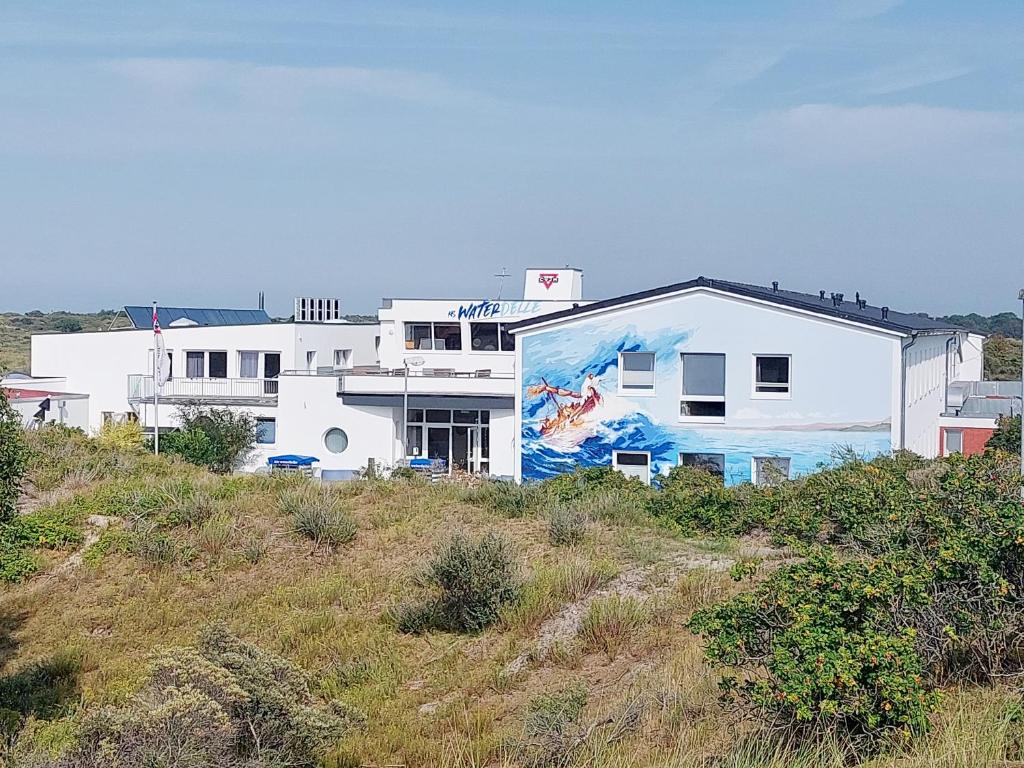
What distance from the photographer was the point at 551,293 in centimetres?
4822

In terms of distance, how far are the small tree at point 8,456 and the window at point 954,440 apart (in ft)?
94.2

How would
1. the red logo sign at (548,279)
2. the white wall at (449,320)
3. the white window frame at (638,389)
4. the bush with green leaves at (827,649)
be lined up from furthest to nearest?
the red logo sign at (548,279) → the white wall at (449,320) → the white window frame at (638,389) → the bush with green leaves at (827,649)

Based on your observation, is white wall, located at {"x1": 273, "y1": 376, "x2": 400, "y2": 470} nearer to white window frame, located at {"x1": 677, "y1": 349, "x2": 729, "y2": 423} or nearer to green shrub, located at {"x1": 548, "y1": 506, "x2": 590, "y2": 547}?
white window frame, located at {"x1": 677, "y1": 349, "x2": 729, "y2": 423}

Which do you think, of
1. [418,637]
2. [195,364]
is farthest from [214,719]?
[195,364]

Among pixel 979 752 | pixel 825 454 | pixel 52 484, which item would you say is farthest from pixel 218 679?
pixel 825 454

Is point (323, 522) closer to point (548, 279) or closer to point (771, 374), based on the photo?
point (771, 374)

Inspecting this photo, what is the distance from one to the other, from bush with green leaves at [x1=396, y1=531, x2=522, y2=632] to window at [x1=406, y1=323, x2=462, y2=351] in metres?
32.6

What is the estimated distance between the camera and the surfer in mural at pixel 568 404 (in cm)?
2925

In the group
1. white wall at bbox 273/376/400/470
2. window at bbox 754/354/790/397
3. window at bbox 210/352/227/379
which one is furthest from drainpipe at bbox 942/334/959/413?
window at bbox 210/352/227/379

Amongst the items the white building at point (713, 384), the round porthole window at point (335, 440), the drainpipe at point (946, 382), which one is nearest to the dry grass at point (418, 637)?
the white building at point (713, 384)

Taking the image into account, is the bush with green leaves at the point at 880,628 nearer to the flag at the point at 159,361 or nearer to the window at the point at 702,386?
the window at the point at 702,386

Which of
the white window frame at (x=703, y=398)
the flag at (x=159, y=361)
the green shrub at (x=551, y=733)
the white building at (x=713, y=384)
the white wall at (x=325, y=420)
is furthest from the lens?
the white wall at (x=325, y=420)

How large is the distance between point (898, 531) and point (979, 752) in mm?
3335

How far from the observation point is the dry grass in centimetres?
677
